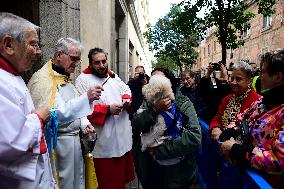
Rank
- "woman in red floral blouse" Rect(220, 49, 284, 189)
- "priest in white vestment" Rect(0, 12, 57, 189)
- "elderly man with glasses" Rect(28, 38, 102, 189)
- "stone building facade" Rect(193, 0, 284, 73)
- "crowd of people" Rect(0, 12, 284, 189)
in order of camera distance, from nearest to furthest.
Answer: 1. "priest in white vestment" Rect(0, 12, 57, 189)
2. "crowd of people" Rect(0, 12, 284, 189)
3. "woman in red floral blouse" Rect(220, 49, 284, 189)
4. "elderly man with glasses" Rect(28, 38, 102, 189)
5. "stone building facade" Rect(193, 0, 284, 73)

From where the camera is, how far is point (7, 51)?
194 cm

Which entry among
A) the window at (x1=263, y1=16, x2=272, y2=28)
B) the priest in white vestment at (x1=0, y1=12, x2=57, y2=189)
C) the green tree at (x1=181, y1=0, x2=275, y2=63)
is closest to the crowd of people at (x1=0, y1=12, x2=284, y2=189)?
the priest in white vestment at (x1=0, y1=12, x2=57, y2=189)

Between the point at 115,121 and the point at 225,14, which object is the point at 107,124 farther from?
the point at 225,14

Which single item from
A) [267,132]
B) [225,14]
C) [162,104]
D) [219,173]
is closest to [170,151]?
[162,104]

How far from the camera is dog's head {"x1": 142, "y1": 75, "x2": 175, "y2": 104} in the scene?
2.96 m

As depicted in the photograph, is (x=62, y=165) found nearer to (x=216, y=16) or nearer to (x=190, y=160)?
(x=190, y=160)

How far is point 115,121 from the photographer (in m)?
3.98

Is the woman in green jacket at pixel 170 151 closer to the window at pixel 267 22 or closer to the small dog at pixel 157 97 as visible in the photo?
the small dog at pixel 157 97

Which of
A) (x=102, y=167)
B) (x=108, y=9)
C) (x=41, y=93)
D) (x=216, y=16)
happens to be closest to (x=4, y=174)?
(x=41, y=93)

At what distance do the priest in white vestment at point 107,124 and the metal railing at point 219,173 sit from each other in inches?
38.4

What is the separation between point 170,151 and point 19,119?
154cm

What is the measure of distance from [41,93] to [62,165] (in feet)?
2.23

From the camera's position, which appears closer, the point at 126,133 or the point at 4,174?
the point at 4,174

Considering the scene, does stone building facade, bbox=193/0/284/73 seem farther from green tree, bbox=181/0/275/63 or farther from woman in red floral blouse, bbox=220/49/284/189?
woman in red floral blouse, bbox=220/49/284/189
